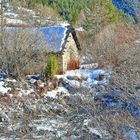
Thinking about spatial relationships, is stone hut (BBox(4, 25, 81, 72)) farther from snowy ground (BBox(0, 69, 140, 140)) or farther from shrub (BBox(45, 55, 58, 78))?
snowy ground (BBox(0, 69, 140, 140))

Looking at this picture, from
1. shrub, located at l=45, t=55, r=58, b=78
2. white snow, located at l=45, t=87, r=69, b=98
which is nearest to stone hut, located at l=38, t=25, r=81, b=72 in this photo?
shrub, located at l=45, t=55, r=58, b=78

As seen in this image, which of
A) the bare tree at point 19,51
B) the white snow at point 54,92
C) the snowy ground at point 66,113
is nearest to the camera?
the snowy ground at point 66,113

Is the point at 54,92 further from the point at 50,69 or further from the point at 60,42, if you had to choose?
the point at 60,42

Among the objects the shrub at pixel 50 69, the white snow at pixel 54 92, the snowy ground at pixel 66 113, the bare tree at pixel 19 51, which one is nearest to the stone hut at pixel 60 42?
the bare tree at pixel 19 51

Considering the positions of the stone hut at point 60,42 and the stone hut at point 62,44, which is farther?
the stone hut at point 62,44

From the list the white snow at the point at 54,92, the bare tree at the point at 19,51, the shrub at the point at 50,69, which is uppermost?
the bare tree at the point at 19,51

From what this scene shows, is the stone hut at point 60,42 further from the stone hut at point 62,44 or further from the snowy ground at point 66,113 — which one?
the snowy ground at point 66,113

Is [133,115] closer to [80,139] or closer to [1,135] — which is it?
[80,139]

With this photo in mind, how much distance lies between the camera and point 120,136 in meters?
6.99

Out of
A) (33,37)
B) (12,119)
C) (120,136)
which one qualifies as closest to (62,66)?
(33,37)

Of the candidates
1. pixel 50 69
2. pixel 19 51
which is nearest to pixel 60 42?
pixel 50 69

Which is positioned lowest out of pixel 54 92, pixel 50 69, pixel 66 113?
pixel 54 92

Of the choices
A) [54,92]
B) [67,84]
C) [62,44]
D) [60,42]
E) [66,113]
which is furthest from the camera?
[60,42]

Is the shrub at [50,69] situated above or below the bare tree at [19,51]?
below
